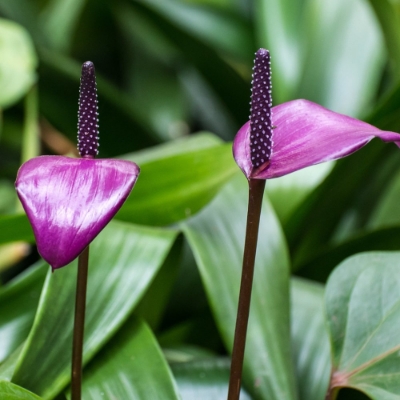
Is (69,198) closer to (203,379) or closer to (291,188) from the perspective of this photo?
(203,379)

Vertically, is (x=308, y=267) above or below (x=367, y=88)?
below

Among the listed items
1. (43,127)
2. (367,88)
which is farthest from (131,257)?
(43,127)

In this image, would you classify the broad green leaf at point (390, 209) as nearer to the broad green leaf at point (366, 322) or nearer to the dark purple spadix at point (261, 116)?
the broad green leaf at point (366, 322)

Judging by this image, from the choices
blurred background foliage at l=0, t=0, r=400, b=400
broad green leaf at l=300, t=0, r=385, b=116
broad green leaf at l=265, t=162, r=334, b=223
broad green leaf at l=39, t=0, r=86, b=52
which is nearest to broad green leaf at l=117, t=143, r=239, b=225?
blurred background foliage at l=0, t=0, r=400, b=400

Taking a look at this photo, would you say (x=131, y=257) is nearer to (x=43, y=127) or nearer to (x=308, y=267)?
(x=308, y=267)

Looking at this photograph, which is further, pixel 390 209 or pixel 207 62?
pixel 207 62

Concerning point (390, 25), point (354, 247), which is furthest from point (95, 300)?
point (390, 25)
